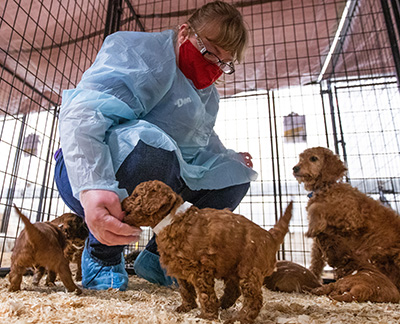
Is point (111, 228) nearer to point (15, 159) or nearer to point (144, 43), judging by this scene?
point (144, 43)

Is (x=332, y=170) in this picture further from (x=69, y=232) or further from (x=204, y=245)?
(x=69, y=232)

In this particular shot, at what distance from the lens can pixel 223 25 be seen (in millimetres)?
1480

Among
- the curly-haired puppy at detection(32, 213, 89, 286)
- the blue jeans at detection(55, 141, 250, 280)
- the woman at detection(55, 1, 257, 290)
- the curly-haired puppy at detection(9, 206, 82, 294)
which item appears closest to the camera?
the woman at detection(55, 1, 257, 290)

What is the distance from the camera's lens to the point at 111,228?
89cm

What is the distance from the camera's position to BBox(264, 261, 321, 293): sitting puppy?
5.77 feet

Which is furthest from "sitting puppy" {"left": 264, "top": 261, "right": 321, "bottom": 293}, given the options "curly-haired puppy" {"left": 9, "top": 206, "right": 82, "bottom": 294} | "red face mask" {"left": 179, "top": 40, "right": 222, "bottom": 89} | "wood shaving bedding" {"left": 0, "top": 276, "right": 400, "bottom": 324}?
"red face mask" {"left": 179, "top": 40, "right": 222, "bottom": 89}

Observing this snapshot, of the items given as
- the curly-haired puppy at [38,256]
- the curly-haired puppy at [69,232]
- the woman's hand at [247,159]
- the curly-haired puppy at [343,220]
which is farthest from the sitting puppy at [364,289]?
the curly-haired puppy at [69,232]

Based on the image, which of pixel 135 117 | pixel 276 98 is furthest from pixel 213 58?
pixel 276 98

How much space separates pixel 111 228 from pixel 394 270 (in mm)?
1733

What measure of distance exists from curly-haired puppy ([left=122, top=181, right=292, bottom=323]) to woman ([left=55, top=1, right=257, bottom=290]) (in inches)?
3.9

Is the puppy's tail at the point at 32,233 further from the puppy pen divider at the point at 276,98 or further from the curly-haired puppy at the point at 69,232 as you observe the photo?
the puppy pen divider at the point at 276,98

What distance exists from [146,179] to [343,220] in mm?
1368

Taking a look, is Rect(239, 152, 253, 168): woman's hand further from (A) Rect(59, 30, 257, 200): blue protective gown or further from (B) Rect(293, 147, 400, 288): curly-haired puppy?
(B) Rect(293, 147, 400, 288): curly-haired puppy

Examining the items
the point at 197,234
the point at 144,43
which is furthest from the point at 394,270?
the point at 144,43
